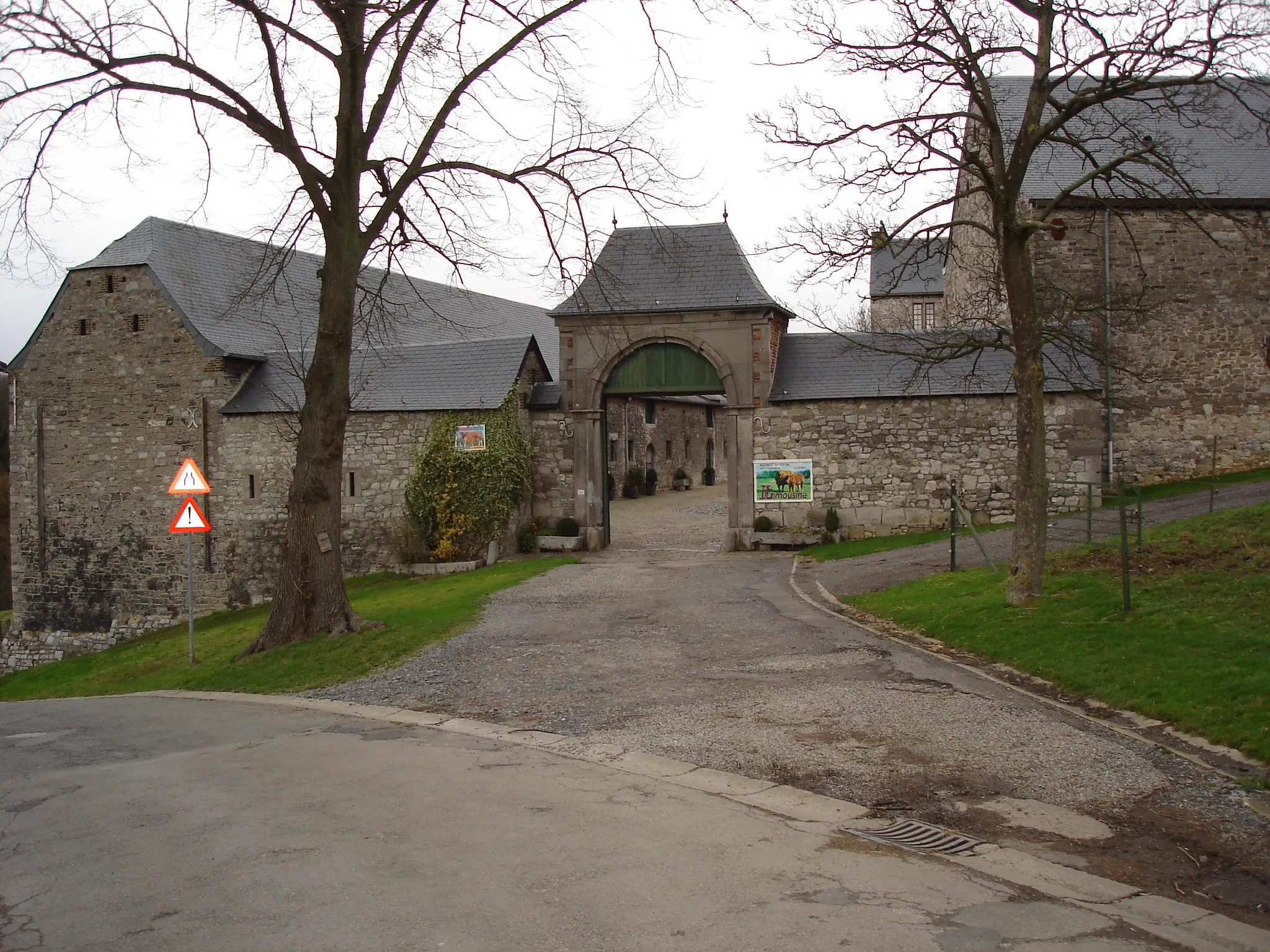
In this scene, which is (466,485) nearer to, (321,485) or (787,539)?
(787,539)

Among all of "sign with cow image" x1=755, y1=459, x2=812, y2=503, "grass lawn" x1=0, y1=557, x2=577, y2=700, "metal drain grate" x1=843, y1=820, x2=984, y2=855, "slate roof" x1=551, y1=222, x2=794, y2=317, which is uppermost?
"slate roof" x1=551, y1=222, x2=794, y2=317

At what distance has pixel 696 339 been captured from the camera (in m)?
22.5

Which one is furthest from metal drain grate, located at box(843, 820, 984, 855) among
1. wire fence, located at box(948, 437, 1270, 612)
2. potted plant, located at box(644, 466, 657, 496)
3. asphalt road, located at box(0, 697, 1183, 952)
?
potted plant, located at box(644, 466, 657, 496)

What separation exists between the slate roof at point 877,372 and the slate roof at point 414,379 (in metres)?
5.93

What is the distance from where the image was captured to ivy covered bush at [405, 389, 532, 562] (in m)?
22.1

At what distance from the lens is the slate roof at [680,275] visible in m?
22.5

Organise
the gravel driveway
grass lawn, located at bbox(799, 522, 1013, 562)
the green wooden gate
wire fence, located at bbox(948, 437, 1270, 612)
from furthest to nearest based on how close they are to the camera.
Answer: the green wooden gate
grass lawn, located at bbox(799, 522, 1013, 562)
wire fence, located at bbox(948, 437, 1270, 612)
the gravel driveway

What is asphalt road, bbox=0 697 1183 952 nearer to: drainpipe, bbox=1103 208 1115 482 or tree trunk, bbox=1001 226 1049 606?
tree trunk, bbox=1001 226 1049 606

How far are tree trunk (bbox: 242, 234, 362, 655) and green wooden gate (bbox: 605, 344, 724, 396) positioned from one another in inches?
409

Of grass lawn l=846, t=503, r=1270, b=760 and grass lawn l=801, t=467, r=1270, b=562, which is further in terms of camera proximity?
grass lawn l=801, t=467, r=1270, b=562

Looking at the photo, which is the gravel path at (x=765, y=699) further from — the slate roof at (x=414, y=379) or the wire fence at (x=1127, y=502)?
the slate roof at (x=414, y=379)

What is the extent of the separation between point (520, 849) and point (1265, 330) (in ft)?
82.6

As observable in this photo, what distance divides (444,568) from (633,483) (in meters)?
18.5

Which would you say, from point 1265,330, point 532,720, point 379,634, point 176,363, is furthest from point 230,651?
point 1265,330
